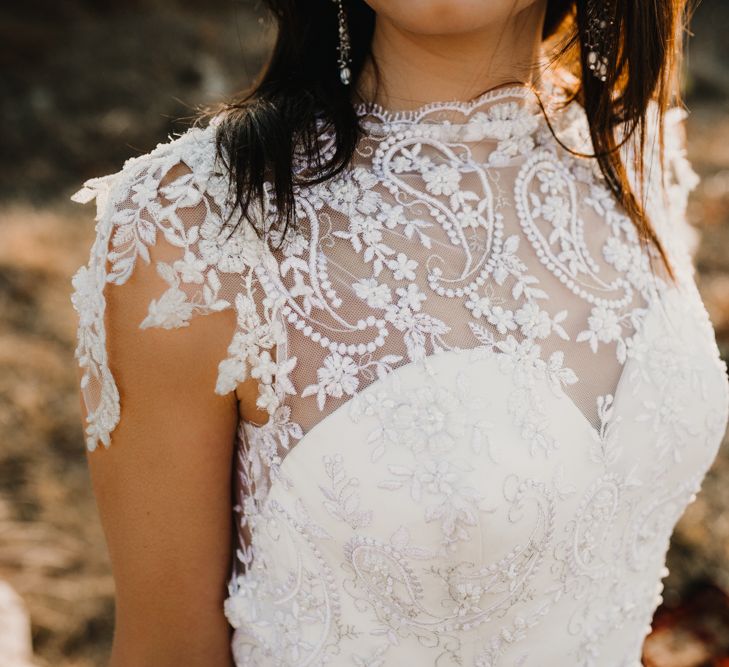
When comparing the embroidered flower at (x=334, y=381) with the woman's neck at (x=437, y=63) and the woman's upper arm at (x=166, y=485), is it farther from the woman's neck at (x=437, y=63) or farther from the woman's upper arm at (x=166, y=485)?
the woman's neck at (x=437, y=63)

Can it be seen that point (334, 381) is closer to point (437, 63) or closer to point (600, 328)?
point (600, 328)

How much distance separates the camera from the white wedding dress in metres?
1.29

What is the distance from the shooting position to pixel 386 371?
132cm

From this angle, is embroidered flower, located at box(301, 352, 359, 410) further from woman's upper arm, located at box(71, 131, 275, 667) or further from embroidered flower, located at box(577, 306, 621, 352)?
embroidered flower, located at box(577, 306, 621, 352)

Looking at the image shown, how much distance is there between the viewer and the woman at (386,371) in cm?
129

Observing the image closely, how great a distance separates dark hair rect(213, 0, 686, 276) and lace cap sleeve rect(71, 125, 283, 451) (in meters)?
0.05

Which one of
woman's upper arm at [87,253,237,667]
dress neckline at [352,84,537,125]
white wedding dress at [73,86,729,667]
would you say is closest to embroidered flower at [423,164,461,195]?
white wedding dress at [73,86,729,667]

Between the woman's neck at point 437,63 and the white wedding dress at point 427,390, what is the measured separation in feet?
0.12

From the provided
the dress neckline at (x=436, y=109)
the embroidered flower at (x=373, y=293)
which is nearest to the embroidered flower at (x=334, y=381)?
the embroidered flower at (x=373, y=293)

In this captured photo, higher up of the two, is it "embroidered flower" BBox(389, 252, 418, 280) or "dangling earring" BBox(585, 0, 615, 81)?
"dangling earring" BBox(585, 0, 615, 81)

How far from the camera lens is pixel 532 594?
141cm

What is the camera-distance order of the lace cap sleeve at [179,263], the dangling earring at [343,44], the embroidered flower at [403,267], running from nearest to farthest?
1. the lace cap sleeve at [179,263]
2. the embroidered flower at [403,267]
3. the dangling earring at [343,44]

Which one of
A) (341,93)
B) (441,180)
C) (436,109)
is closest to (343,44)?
(341,93)

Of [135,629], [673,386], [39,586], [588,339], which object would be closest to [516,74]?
[588,339]
